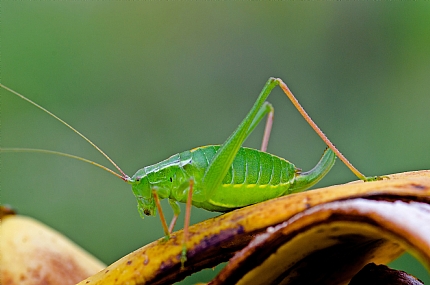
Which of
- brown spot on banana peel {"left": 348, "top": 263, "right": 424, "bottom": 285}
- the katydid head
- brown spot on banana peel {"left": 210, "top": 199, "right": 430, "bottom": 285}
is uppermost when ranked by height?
the katydid head

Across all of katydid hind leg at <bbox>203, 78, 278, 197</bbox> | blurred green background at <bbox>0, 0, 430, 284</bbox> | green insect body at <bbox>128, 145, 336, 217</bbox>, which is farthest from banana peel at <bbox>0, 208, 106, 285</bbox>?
blurred green background at <bbox>0, 0, 430, 284</bbox>

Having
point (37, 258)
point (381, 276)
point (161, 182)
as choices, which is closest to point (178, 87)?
point (161, 182)

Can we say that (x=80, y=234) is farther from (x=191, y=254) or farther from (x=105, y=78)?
(x=191, y=254)

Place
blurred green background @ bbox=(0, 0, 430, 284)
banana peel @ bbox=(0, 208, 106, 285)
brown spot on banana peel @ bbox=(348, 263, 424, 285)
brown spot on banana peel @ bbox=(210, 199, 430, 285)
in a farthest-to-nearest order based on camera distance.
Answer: blurred green background @ bbox=(0, 0, 430, 284) → banana peel @ bbox=(0, 208, 106, 285) → brown spot on banana peel @ bbox=(348, 263, 424, 285) → brown spot on banana peel @ bbox=(210, 199, 430, 285)

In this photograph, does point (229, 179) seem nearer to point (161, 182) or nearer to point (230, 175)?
point (230, 175)

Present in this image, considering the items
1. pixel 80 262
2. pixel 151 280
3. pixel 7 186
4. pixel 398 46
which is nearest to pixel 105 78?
pixel 7 186

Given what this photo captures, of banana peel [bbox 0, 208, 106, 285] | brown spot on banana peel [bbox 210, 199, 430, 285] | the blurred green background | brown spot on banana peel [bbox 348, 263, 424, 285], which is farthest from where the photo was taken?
the blurred green background

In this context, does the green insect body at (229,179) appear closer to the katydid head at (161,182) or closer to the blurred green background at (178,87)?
the katydid head at (161,182)

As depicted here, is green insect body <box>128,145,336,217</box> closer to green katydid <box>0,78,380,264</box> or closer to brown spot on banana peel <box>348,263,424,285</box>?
green katydid <box>0,78,380,264</box>
